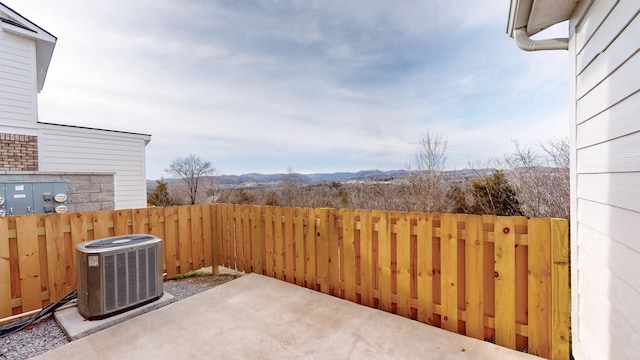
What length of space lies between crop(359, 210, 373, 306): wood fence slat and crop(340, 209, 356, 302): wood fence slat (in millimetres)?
105

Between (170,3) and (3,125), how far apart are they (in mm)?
4931

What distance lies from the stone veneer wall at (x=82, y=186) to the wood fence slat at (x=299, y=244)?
5085 millimetres

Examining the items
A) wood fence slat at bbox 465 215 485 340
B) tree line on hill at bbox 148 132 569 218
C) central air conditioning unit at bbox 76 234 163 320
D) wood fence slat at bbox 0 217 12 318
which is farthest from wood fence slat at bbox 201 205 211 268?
tree line on hill at bbox 148 132 569 218

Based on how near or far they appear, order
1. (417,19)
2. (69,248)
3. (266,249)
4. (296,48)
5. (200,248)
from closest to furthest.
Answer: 1. (69,248)
2. (266,249)
3. (200,248)
4. (417,19)
5. (296,48)

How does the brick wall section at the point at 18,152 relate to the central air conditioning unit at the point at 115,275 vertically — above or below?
above

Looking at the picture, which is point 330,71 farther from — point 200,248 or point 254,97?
point 200,248

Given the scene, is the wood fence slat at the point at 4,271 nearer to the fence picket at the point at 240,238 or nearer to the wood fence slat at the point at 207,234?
the wood fence slat at the point at 207,234

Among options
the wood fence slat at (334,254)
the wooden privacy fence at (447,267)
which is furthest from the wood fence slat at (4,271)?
the wood fence slat at (334,254)

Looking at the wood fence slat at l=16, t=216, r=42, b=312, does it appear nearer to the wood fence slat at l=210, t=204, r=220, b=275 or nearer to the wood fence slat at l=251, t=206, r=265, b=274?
the wood fence slat at l=210, t=204, r=220, b=275

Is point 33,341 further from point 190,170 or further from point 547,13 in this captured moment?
point 190,170

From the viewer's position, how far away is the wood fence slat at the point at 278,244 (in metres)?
3.59

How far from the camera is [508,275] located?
7.01 ft

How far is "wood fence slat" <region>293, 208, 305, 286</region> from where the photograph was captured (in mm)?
3381

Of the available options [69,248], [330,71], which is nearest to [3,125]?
[69,248]
